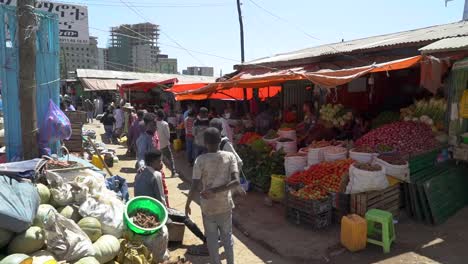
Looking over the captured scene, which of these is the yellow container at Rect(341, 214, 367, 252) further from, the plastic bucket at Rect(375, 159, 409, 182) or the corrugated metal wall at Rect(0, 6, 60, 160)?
the corrugated metal wall at Rect(0, 6, 60, 160)

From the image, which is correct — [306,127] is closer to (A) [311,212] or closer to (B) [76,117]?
(A) [311,212]

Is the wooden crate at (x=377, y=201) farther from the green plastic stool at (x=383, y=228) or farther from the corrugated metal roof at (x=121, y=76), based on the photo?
the corrugated metal roof at (x=121, y=76)

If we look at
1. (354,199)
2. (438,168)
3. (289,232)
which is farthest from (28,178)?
(438,168)

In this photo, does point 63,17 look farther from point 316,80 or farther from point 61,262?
point 61,262

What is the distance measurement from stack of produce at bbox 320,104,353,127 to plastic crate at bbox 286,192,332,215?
3262mm

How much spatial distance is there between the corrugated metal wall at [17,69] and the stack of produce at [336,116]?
5.92 m

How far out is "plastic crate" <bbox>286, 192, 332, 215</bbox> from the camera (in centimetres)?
558

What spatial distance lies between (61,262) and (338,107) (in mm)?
7025

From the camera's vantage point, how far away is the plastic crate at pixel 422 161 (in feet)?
19.7

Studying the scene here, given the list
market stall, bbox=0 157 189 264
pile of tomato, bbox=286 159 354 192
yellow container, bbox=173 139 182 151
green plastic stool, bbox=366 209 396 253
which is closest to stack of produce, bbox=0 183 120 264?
market stall, bbox=0 157 189 264

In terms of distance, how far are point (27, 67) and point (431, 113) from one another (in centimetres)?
691

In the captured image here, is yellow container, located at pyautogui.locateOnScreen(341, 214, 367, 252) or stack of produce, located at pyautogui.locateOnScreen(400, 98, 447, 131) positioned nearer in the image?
yellow container, located at pyautogui.locateOnScreen(341, 214, 367, 252)

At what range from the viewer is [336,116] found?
8.65m

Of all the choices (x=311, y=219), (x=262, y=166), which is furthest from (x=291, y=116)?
(x=311, y=219)
